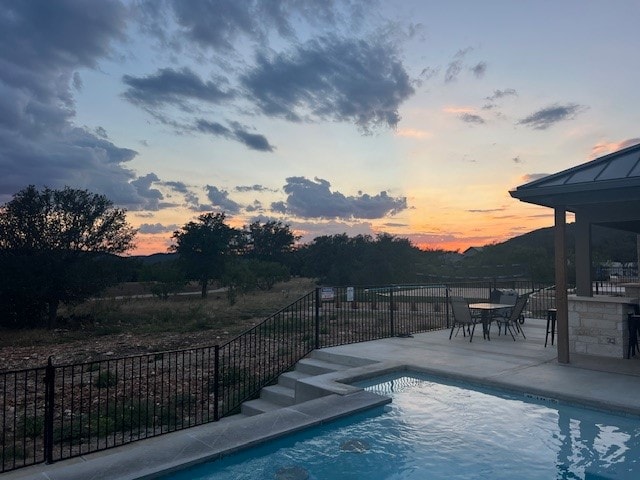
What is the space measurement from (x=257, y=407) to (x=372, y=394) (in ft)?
6.80

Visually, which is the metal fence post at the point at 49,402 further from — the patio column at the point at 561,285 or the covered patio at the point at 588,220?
the patio column at the point at 561,285

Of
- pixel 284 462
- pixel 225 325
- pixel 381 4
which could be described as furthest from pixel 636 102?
pixel 225 325

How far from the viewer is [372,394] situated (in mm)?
5852

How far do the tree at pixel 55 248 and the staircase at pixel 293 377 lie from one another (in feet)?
48.6

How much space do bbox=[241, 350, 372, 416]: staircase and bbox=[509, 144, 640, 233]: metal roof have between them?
3800 millimetres

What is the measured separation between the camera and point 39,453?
5.95 meters

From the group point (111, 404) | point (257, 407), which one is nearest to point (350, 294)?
point (257, 407)

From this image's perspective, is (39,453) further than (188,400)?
No

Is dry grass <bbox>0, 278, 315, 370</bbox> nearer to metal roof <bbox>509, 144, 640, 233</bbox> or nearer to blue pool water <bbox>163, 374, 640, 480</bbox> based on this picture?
blue pool water <bbox>163, 374, 640, 480</bbox>

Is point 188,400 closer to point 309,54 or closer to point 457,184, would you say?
point 309,54

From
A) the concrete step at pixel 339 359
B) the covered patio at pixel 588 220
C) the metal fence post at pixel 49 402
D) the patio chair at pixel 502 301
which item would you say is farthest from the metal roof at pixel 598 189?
the metal fence post at pixel 49 402

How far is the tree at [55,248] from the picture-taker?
1842cm

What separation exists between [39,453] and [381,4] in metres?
9.73

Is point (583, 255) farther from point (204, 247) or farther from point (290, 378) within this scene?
point (204, 247)
